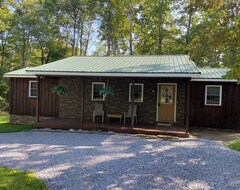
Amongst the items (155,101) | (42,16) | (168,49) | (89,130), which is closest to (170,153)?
(89,130)

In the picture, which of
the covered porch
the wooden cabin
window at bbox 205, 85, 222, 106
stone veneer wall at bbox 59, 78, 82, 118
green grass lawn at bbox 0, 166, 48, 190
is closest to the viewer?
green grass lawn at bbox 0, 166, 48, 190

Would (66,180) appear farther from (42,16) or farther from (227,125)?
(42,16)

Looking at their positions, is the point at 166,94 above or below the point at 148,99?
above

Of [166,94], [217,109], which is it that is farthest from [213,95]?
[166,94]

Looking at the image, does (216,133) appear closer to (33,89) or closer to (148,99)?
(148,99)

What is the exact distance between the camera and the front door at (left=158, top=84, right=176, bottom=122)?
10.5 meters

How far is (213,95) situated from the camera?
10336 millimetres

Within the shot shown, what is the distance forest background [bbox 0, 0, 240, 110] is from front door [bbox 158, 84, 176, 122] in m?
9.73

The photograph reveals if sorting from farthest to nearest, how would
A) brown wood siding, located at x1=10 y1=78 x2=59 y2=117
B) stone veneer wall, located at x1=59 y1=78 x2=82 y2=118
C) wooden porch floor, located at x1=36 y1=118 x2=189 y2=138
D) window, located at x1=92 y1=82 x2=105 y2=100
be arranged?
brown wood siding, located at x1=10 y1=78 x2=59 y2=117, stone veneer wall, located at x1=59 y1=78 x2=82 y2=118, window, located at x1=92 y1=82 x2=105 y2=100, wooden porch floor, located at x1=36 y1=118 x2=189 y2=138

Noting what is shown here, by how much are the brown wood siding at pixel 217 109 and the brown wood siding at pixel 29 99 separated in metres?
6.86

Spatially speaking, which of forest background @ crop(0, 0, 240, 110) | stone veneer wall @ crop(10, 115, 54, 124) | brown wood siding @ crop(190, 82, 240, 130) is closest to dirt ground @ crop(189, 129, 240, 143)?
brown wood siding @ crop(190, 82, 240, 130)

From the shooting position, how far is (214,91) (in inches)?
406

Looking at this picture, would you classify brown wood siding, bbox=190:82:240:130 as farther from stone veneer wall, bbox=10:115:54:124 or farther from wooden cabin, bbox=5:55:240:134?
stone veneer wall, bbox=10:115:54:124

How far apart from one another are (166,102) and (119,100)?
2.25 metres
